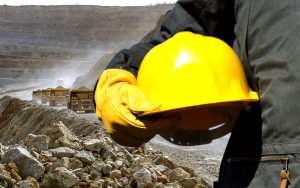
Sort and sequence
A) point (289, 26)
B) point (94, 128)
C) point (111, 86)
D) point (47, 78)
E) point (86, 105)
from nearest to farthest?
point (289, 26) < point (111, 86) < point (94, 128) < point (86, 105) < point (47, 78)

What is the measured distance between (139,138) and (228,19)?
44 centimetres

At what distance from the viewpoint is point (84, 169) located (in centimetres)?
548

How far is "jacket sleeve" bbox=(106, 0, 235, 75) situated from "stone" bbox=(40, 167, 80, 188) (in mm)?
3519

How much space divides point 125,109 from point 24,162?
4.20m

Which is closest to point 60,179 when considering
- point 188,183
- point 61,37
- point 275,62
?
point 188,183

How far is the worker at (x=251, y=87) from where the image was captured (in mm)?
1203

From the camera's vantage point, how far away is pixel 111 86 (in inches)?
58.6

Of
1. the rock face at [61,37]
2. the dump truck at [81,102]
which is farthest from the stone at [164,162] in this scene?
the rock face at [61,37]

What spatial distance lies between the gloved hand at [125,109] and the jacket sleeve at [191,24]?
7 centimetres

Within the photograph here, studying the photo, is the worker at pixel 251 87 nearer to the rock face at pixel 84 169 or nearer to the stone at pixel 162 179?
the rock face at pixel 84 169

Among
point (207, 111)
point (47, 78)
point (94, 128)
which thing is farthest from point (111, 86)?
point (47, 78)

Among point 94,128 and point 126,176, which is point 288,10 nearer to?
point 126,176

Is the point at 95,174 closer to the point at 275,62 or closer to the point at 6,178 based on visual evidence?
the point at 6,178

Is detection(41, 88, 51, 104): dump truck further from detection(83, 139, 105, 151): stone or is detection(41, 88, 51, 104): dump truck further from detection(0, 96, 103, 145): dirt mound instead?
detection(83, 139, 105, 151): stone
